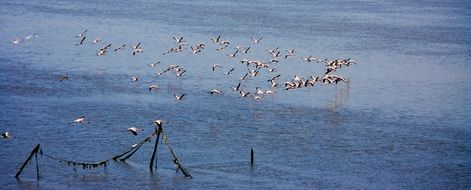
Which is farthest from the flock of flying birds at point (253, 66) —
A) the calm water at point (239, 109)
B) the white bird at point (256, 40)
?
the calm water at point (239, 109)

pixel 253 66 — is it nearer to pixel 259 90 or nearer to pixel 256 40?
pixel 259 90

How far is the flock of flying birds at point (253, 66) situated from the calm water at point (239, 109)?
1.65 feet

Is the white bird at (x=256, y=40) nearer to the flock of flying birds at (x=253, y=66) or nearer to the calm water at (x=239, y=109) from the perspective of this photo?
the flock of flying birds at (x=253, y=66)

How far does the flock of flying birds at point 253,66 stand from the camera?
45.9 meters

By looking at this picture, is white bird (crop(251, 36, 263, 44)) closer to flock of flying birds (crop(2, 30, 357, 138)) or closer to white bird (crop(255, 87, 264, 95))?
flock of flying birds (crop(2, 30, 357, 138))

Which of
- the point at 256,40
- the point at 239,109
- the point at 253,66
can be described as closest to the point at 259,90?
the point at 239,109

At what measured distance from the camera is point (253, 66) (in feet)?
175

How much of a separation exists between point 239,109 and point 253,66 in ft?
38.6

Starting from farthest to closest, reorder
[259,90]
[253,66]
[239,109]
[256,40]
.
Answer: [256,40], [253,66], [259,90], [239,109]

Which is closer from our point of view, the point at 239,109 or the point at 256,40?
the point at 239,109

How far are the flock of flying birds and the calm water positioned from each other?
0.50 meters

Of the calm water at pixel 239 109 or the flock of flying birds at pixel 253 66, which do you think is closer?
the calm water at pixel 239 109

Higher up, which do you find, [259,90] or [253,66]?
[253,66]

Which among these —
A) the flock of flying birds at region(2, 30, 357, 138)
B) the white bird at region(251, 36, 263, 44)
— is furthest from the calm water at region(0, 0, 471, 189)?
the white bird at region(251, 36, 263, 44)
